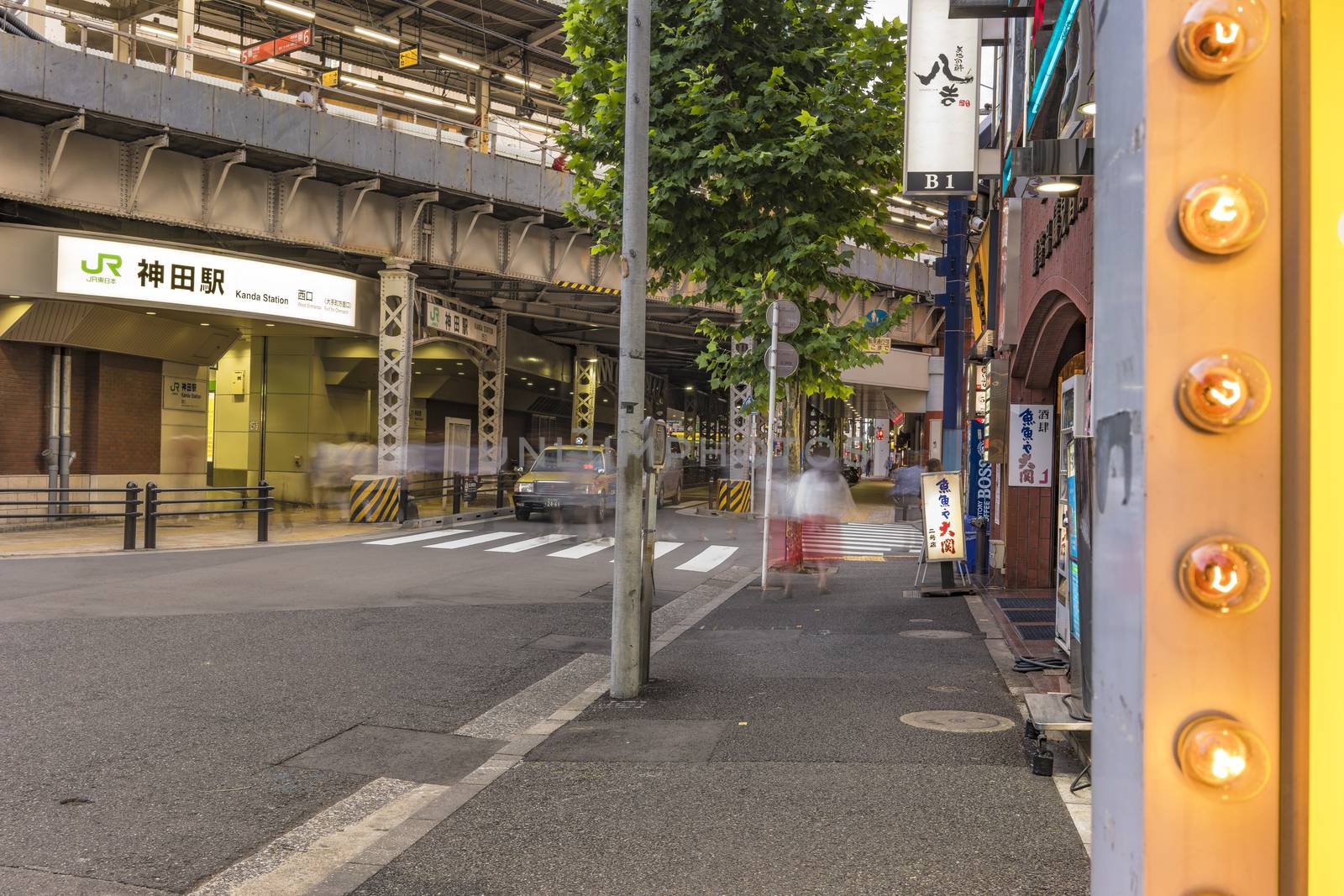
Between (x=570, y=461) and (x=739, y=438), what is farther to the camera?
(x=739, y=438)

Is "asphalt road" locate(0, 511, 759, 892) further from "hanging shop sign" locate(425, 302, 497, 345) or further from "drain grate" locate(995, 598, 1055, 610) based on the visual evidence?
"hanging shop sign" locate(425, 302, 497, 345)

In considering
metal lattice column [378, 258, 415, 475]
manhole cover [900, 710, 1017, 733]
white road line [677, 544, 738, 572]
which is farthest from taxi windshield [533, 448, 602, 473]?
manhole cover [900, 710, 1017, 733]

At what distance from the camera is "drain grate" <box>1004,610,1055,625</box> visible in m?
11.9

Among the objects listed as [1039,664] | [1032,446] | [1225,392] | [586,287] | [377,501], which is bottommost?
[1039,664]

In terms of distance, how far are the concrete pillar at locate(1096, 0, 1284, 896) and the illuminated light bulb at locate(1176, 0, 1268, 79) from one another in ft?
0.04

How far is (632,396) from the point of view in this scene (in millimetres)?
8281

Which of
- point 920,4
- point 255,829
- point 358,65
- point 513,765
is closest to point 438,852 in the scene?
point 255,829

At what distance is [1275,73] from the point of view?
1462 millimetres

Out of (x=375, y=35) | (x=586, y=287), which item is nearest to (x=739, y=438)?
(x=586, y=287)

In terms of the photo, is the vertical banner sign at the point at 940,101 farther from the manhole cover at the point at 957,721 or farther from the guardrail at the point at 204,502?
the guardrail at the point at 204,502

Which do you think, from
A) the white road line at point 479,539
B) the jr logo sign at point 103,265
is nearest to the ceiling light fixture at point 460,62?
the jr logo sign at point 103,265

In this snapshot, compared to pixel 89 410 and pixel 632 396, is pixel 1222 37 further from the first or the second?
pixel 89 410

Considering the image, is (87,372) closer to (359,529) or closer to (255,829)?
(359,529)

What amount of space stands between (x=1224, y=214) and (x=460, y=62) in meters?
33.6
